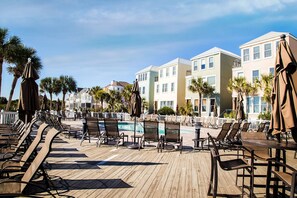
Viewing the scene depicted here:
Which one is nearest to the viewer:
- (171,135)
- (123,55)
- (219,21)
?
(171,135)

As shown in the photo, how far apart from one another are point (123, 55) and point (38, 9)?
40.5ft

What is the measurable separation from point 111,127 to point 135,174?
372cm

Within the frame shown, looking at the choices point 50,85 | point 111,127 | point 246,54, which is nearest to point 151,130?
point 111,127

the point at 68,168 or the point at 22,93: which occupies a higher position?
the point at 22,93

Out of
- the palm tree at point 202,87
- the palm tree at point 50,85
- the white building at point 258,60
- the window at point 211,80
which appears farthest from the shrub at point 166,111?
the palm tree at point 50,85

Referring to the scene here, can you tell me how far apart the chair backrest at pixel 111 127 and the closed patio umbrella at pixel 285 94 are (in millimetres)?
5834

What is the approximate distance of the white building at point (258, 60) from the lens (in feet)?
75.4

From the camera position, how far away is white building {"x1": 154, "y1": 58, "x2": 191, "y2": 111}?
34.9 meters

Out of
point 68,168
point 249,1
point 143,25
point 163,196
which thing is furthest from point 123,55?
point 163,196

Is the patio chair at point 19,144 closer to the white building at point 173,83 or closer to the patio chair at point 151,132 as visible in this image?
the patio chair at point 151,132

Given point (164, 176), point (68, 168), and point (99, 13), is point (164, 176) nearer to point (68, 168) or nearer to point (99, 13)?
point (68, 168)

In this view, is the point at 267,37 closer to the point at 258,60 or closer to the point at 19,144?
the point at 258,60

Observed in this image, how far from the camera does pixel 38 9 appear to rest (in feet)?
38.2

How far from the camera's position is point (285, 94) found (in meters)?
3.55
